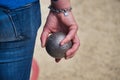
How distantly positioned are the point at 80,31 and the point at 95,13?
17.2 inches

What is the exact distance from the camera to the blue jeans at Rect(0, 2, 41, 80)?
41.7 inches

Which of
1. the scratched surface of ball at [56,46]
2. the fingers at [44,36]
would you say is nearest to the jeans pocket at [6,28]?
the fingers at [44,36]

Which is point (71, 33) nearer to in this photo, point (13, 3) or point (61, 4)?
point (61, 4)

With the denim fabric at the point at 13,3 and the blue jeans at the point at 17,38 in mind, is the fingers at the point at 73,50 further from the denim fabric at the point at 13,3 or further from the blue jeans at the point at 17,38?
the denim fabric at the point at 13,3

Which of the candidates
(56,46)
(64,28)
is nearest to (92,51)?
(56,46)

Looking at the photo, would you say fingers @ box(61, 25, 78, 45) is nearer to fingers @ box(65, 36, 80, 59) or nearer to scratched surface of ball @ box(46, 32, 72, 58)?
fingers @ box(65, 36, 80, 59)

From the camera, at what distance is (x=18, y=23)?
1.07m

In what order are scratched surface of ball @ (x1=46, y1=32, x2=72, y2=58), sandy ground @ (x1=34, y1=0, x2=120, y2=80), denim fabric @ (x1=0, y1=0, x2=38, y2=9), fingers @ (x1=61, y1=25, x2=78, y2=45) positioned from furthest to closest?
sandy ground @ (x1=34, y1=0, x2=120, y2=80), scratched surface of ball @ (x1=46, y1=32, x2=72, y2=58), fingers @ (x1=61, y1=25, x2=78, y2=45), denim fabric @ (x1=0, y1=0, x2=38, y2=9)

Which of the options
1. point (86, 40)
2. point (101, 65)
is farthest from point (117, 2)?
point (101, 65)

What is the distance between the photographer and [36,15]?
45.0 inches

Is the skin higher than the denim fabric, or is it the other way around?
the denim fabric

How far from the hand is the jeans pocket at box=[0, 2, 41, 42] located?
15cm

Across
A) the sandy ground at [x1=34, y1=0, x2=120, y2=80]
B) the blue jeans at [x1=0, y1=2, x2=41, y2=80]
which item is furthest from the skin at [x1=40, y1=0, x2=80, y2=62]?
the sandy ground at [x1=34, y1=0, x2=120, y2=80]

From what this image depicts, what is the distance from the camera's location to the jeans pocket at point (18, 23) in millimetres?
1051
